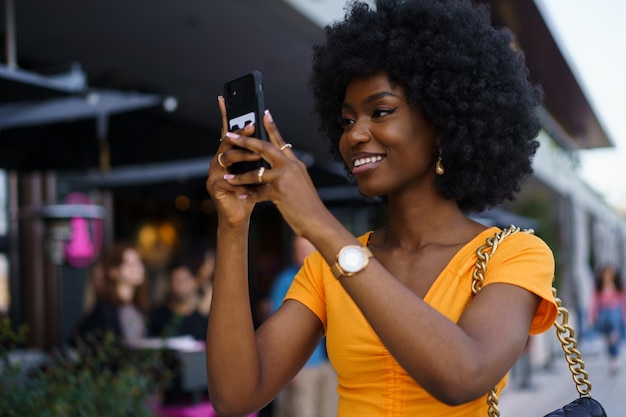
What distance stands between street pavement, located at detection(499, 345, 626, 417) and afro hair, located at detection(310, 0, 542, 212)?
540 cm

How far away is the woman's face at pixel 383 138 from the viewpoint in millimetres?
1644

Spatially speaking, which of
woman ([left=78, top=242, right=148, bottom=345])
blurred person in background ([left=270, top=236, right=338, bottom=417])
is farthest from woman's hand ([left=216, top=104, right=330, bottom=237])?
blurred person in background ([left=270, top=236, right=338, bottom=417])

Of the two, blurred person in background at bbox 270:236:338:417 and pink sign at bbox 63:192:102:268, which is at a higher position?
pink sign at bbox 63:192:102:268

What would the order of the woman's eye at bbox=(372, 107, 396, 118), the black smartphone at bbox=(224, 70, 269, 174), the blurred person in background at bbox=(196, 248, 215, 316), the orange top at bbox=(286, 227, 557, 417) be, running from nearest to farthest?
the black smartphone at bbox=(224, 70, 269, 174) < the orange top at bbox=(286, 227, 557, 417) < the woman's eye at bbox=(372, 107, 396, 118) < the blurred person in background at bbox=(196, 248, 215, 316)

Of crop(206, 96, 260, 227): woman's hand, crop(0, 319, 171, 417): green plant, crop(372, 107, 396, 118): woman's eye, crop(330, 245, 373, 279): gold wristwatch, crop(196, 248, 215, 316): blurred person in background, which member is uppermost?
crop(372, 107, 396, 118): woman's eye

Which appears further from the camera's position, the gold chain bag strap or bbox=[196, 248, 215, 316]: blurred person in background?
bbox=[196, 248, 215, 316]: blurred person in background

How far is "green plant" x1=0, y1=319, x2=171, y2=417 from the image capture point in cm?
354

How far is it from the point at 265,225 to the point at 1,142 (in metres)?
10.6

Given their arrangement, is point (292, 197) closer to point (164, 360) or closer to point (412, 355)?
point (412, 355)

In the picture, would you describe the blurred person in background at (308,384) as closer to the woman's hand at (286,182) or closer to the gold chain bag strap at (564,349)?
the gold chain bag strap at (564,349)

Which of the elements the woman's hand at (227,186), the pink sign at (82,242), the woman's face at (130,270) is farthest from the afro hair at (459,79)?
the pink sign at (82,242)

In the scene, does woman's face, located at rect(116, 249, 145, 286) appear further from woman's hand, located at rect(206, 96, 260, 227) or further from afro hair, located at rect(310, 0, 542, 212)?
woman's hand, located at rect(206, 96, 260, 227)

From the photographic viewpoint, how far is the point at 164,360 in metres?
4.94

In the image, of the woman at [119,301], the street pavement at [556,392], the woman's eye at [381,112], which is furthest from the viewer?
the street pavement at [556,392]
